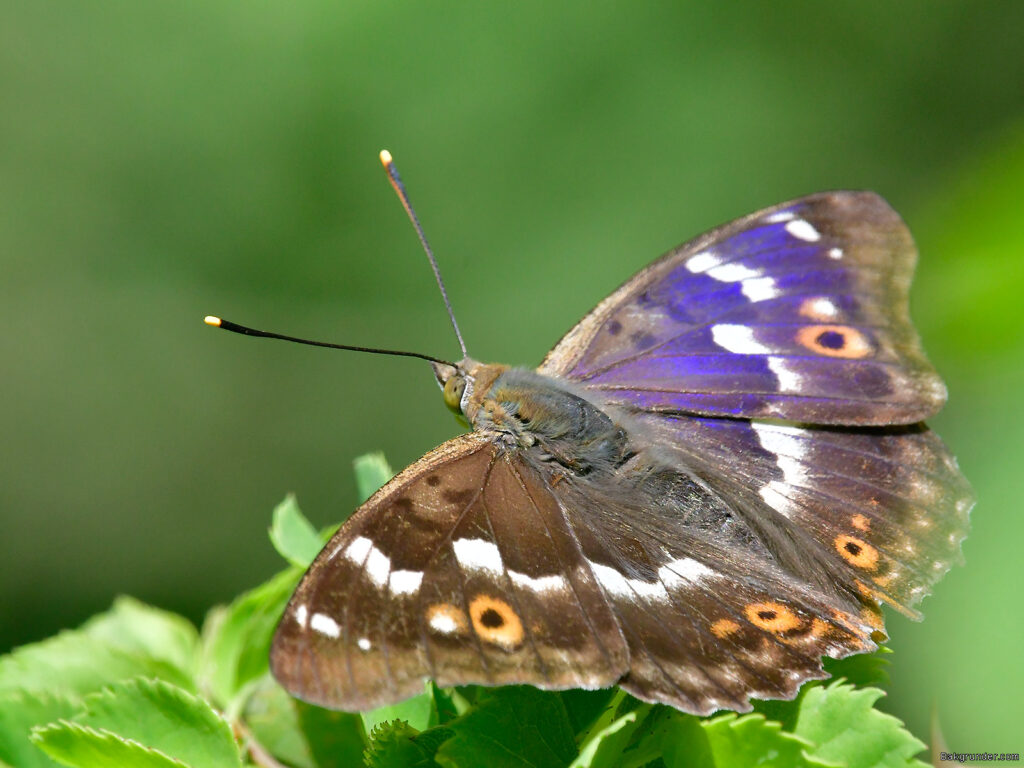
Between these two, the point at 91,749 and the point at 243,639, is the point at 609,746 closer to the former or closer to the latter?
the point at 91,749

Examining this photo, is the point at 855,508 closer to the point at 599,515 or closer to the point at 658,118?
the point at 599,515

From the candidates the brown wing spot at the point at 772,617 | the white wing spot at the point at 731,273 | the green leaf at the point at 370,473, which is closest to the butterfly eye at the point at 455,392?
the green leaf at the point at 370,473

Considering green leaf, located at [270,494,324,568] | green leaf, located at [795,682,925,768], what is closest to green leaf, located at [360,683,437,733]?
green leaf, located at [270,494,324,568]

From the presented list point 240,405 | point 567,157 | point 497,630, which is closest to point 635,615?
point 497,630

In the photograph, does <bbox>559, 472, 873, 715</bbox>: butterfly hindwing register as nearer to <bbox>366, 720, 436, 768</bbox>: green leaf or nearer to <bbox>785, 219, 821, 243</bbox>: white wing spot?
<bbox>366, 720, 436, 768</bbox>: green leaf

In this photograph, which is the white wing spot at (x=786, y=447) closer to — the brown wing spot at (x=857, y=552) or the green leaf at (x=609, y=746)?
the brown wing spot at (x=857, y=552)

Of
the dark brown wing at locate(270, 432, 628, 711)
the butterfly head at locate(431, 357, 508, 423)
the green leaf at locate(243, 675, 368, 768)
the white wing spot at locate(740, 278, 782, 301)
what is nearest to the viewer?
the dark brown wing at locate(270, 432, 628, 711)
